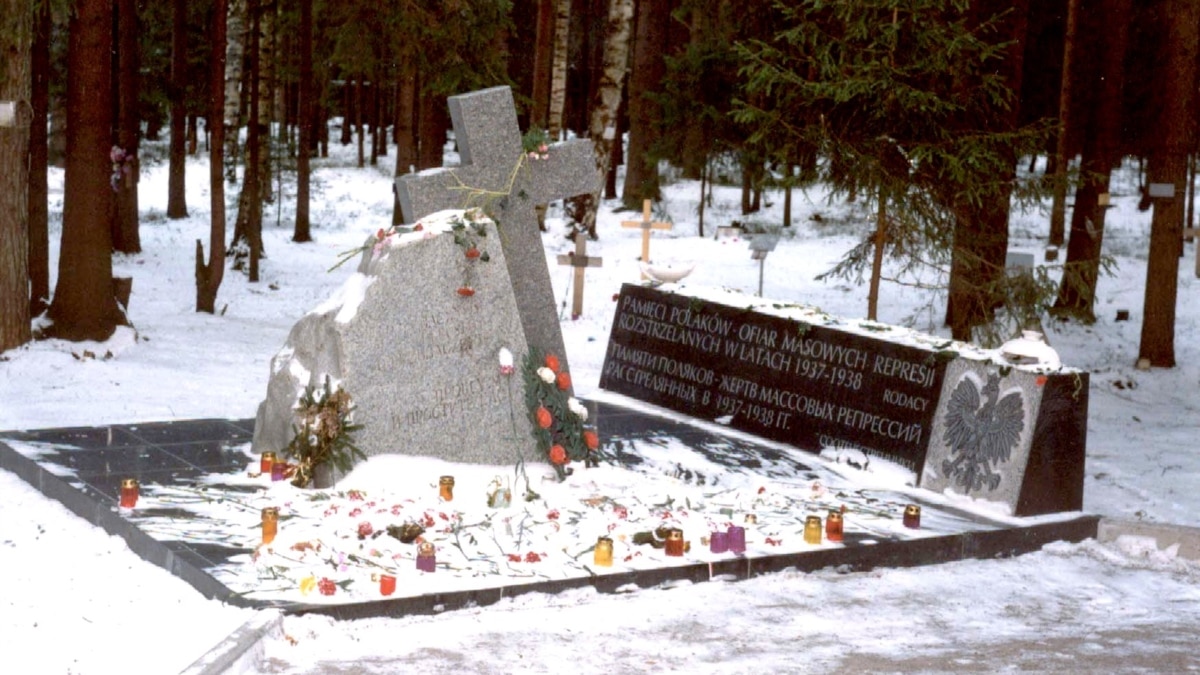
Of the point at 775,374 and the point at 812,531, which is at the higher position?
the point at 775,374

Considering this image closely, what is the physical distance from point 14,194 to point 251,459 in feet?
17.8

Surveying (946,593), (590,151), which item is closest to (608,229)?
(590,151)

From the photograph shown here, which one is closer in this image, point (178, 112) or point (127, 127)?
point (127, 127)

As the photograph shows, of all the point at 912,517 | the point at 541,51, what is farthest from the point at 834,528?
the point at 541,51

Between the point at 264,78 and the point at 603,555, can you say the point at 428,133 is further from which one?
the point at 603,555

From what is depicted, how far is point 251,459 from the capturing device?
30.5ft

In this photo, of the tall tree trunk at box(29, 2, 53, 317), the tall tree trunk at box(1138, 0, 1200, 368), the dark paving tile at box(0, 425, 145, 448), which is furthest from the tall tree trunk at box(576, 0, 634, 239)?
the dark paving tile at box(0, 425, 145, 448)

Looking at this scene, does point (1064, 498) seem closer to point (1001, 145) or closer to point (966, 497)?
point (966, 497)

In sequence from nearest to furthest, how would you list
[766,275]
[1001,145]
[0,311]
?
[0,311]
[1001,145]
[766,275]

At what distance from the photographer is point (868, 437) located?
400 inches

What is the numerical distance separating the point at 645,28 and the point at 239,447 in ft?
77.6

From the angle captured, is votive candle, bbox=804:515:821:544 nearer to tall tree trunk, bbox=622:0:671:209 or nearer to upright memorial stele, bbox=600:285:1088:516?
upright memorial stele, bbox=600:285:1088:516

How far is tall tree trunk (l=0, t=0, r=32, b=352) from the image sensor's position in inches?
513

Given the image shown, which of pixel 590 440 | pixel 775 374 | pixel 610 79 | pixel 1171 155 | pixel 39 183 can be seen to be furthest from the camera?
pixel 610 79
